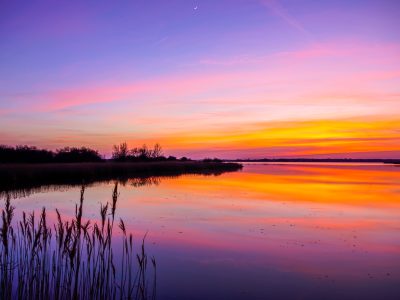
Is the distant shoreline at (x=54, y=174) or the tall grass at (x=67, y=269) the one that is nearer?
the tall grass at (x=67, y=269)

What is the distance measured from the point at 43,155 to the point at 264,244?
179ft

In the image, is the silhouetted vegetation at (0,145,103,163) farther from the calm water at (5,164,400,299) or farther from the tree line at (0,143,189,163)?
the calm water at (5,164,400,299)

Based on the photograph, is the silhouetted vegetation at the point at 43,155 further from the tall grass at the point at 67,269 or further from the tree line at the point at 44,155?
the tall grass at the point at 67,269

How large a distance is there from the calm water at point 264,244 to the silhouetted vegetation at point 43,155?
37424 millimetres

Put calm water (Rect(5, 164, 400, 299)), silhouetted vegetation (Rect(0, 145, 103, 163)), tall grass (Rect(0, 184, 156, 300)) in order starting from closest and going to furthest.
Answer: tall grass (Rect(0, 184, 156, 300)), calm water (Rect(5, 164, 400, 299)), silhouetted vegetation (Rect(0, 145, 103, 163))

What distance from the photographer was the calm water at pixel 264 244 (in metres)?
6.67

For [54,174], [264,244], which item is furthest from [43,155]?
[264,244]

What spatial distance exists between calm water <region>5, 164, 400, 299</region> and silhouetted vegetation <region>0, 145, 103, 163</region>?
3742 cm

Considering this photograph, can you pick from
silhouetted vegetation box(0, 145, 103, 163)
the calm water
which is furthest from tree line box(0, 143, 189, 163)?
the calm water

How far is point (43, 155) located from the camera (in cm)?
5847

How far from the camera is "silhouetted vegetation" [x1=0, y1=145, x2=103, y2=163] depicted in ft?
170

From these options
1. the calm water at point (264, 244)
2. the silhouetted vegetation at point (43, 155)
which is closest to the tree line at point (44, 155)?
the silhouetted vegetation at point (43, 155)

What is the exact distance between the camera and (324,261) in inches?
325

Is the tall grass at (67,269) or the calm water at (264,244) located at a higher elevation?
the tall grass at (67,269)
